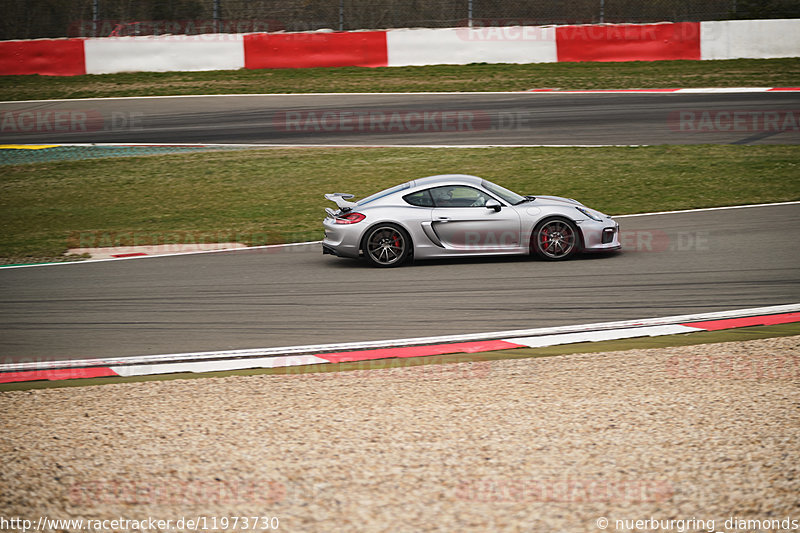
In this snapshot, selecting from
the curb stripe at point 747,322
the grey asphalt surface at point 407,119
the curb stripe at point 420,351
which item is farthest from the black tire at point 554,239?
the grey asphalt surface at point 407,119

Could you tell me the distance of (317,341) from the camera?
310 inches

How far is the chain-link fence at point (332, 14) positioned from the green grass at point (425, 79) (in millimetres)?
1684

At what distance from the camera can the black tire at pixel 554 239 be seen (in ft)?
34.4

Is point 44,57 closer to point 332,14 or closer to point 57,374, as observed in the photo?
point 332,14

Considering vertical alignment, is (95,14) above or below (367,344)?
above

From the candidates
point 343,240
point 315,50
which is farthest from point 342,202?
point 315,50

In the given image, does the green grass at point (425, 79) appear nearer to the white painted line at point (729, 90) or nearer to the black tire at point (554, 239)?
the white painted line at point (729, 90)

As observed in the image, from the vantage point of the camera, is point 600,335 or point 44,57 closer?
point 600,335

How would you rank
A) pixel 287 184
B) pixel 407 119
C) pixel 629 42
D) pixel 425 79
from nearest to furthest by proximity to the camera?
pixel 287 184
pixel 407 119
pixel 425 79
pixel 629 42

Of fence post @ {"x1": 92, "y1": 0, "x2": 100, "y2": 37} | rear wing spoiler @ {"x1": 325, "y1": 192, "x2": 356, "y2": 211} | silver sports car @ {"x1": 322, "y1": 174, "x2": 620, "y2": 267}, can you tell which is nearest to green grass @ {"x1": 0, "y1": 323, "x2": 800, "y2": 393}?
silver sports car @ {"x1": 322, "y1": 174, "x2": 620, "y2": 267}

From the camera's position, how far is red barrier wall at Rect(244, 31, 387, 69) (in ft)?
78.2

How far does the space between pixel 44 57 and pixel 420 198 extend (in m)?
17.5

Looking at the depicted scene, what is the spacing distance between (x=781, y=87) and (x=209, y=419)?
18.9m

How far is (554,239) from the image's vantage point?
10516 millimetres
